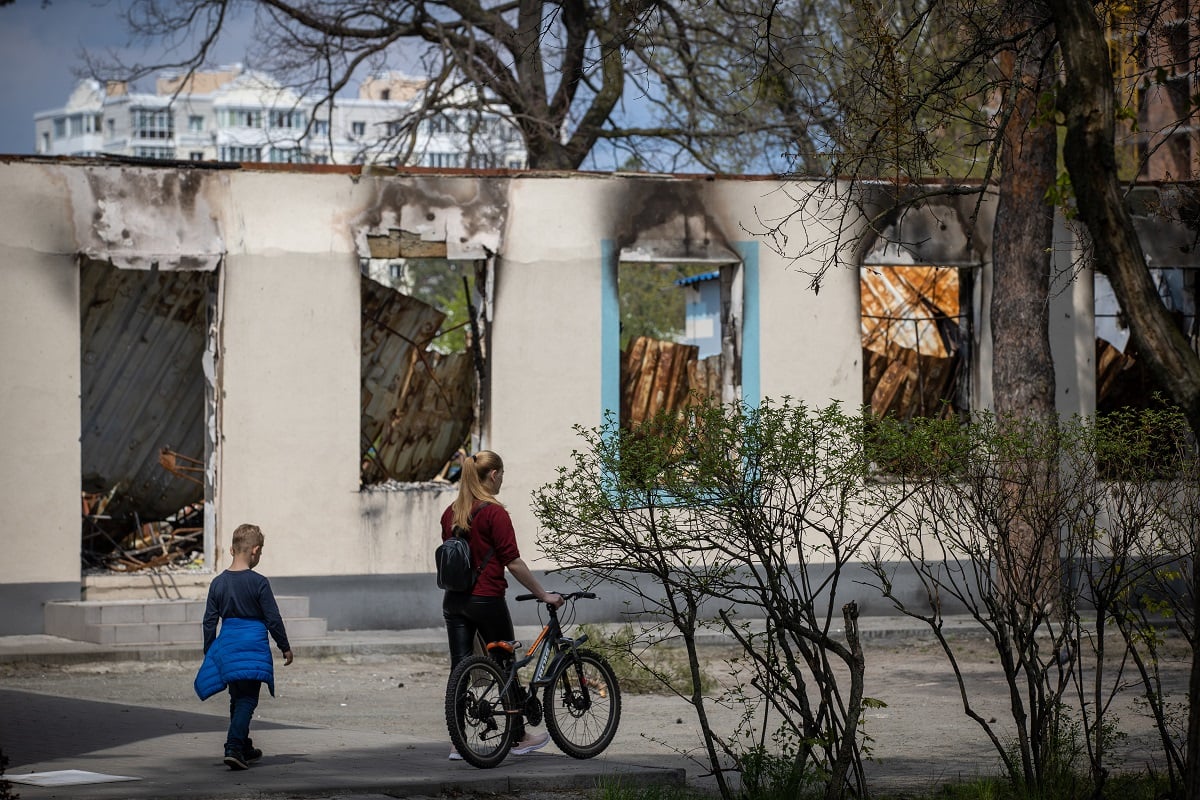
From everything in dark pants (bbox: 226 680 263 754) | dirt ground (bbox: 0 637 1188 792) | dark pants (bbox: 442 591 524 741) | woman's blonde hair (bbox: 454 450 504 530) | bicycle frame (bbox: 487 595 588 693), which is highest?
woman's blonde hair (bbox: 454 450 504 530)

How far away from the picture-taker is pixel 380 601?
1548cm

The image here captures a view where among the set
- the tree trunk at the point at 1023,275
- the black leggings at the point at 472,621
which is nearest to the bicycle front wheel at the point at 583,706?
the black leggings at the point at 472,621

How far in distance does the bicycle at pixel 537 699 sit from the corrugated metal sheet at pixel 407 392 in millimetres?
8386

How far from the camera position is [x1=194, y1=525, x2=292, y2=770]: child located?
26.5 ft

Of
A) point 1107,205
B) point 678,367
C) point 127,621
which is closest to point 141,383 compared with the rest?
point 127,621

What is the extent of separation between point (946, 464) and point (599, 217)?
9111 millimetres

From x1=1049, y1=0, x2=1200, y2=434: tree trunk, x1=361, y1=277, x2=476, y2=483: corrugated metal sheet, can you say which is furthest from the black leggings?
x1=361, y1=277, x2=476, y2=483: corrugated metal sheet

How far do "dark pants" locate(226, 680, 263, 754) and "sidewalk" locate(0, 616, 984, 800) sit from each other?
0.15 m

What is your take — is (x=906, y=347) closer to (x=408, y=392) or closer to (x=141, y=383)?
(x=408, y=392)

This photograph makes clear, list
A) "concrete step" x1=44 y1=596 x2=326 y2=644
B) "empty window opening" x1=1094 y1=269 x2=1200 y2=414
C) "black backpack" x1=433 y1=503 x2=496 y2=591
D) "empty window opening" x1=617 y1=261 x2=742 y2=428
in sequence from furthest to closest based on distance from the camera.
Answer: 1. "empty window opening" x1=1094 y1=269 x2=1200 y2=414
2. "empty window opening" x1=617 y1=261 x2=742 y2=428
3. "concrete step" x1=44 y1=596 x2=326 y2=644
4. "black backpack" x1=433 y1=503 x2=496 y2=591

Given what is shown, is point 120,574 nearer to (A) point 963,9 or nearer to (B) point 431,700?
(B) point 431,700

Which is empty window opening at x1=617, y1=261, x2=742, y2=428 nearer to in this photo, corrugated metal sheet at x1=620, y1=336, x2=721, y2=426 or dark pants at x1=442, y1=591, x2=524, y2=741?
corrugated metal sheet at x1=620, y1=336, x2=721, y2=426

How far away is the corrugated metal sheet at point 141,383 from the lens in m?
16.4

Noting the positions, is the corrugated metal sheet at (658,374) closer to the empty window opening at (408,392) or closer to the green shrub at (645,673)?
the empty window opening at (408,392)
